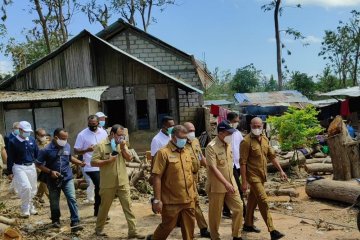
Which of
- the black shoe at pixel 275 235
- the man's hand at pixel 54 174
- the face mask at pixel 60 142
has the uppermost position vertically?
the face mask at pixel 60 142

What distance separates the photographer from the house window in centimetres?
1694

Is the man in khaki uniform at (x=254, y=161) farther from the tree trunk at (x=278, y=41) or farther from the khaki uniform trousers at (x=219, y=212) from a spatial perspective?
the tree trunk at (x=278, y=41)

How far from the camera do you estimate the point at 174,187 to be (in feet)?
17.2

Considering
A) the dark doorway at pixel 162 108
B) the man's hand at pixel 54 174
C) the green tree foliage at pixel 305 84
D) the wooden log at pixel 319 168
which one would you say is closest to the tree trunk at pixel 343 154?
the wooden log at pixel 319 168

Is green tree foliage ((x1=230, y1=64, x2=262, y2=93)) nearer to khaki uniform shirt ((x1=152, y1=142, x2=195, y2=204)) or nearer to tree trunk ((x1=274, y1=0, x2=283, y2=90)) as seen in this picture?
tree trunk ((x1=274, y1=0, x2=283, y2=90))

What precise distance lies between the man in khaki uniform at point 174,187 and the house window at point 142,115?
11.6 meters

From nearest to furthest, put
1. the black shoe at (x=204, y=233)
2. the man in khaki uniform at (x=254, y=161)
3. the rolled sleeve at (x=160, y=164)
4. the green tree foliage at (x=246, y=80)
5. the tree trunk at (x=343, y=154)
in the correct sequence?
the rolled sleeve at (x=160, y=164), the man in khaki uniform at (x=254, y=161), the black shoe at (x=204, y=233), the tree trunk at (x=343, y=154), the green tree foliage at (x=246, y=80)

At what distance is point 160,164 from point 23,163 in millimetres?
3747

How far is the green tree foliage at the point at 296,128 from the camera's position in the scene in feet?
42.4

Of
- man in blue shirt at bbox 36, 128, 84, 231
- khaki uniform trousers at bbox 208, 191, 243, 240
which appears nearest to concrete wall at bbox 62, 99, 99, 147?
man in blue shirt at bbox 36, 128, 84, 231

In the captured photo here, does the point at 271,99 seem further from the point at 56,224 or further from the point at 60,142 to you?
the point at 56,224

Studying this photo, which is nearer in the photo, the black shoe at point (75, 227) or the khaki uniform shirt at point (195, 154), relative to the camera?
the khaki uniform shirt at point (195, 154)

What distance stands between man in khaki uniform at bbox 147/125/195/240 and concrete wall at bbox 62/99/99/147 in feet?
32.6

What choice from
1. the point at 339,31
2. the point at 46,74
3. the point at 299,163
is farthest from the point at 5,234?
the point at 339,31
